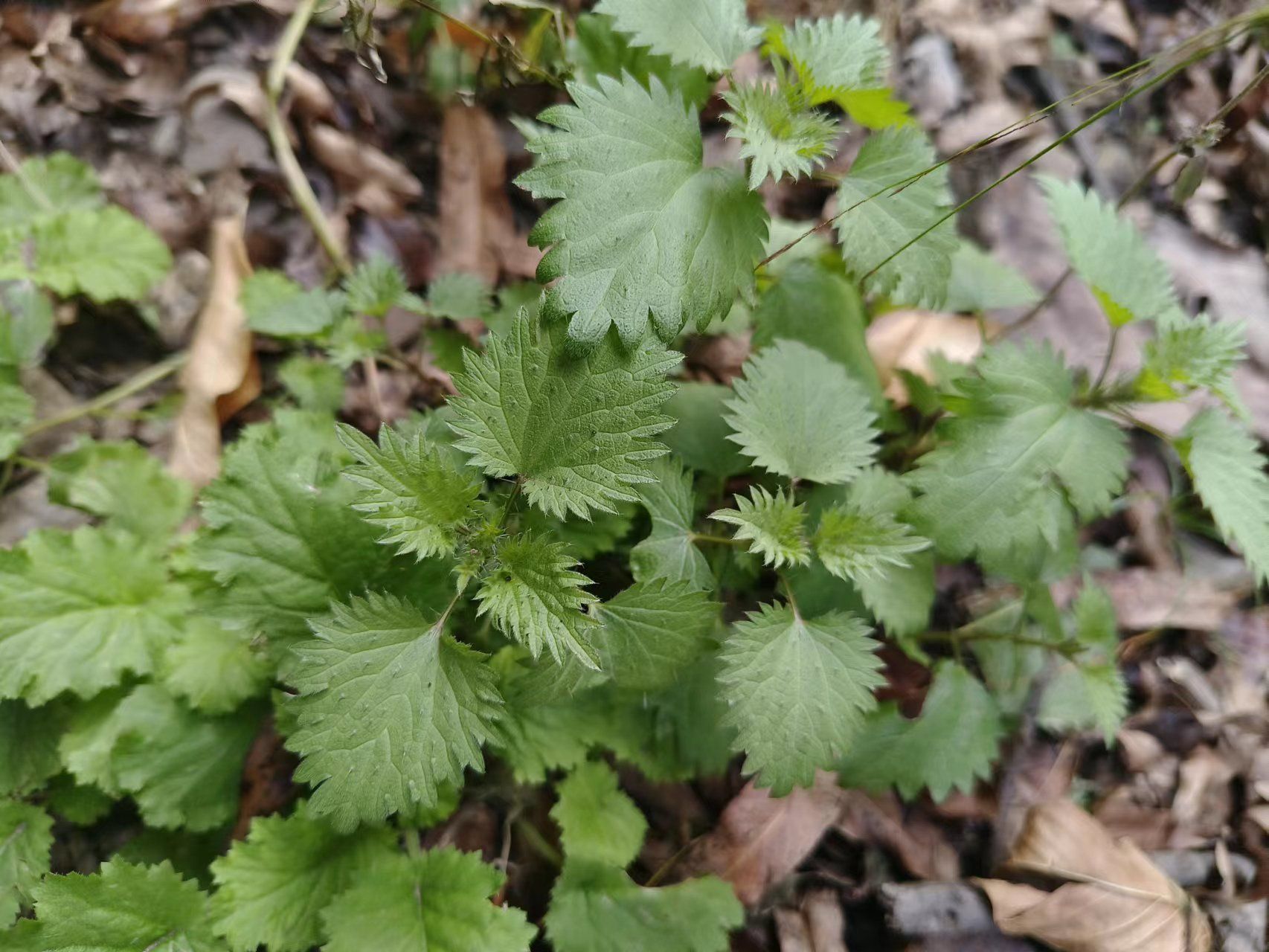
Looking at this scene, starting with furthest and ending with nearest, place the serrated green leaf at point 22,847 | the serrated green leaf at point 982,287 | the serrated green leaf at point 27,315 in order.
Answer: the serrated green leaf at point 982,287, the serrated green leaf at point 27,315, the serrated green leaf at point 22,847

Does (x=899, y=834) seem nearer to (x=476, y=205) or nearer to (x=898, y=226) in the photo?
(x=898, y=226)

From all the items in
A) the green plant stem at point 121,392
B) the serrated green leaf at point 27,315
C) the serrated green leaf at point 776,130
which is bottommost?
the serrated green leaf at point 776,130

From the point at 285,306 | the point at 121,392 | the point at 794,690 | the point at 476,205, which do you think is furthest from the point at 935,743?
the point at 121,392

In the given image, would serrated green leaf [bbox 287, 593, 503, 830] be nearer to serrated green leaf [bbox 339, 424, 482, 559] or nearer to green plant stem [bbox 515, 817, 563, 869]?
serrated green leaf [bbox 339, 424, 482, 559]

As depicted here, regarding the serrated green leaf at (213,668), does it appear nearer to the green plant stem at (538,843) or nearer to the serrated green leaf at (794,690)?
the green plant stem at (538,843)

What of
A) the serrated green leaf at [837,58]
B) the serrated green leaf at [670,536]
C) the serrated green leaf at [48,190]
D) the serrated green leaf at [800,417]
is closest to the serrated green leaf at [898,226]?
the serrated green leaf at [837,58]

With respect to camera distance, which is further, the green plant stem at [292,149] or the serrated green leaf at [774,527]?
the green plant stem at [292,149]

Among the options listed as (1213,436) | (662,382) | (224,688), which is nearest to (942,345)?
(1213,436)
